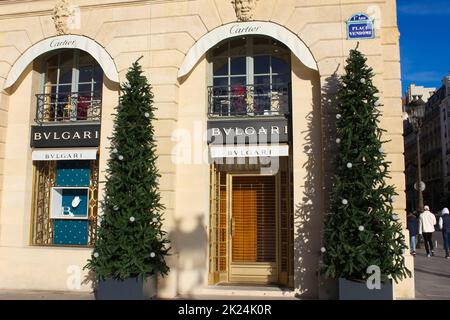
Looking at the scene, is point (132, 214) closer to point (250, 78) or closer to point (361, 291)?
A: point (250, 78)

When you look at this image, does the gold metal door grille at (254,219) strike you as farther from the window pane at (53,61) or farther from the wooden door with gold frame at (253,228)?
the window pane at (53,61)

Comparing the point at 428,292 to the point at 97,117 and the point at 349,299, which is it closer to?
the point at 349,299

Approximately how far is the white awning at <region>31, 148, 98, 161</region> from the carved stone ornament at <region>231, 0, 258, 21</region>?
4.31 meters

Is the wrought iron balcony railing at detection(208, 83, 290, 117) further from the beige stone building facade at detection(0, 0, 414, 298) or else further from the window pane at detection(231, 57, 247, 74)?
the window pane at detection(231, 57, 247, 74)

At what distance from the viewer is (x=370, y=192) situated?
7.69m

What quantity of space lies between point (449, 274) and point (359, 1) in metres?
7.39

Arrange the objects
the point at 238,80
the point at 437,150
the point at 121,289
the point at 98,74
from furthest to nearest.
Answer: the point at 437,150 < the point at 98,74 < the point at 238,80 < the point at 121,289

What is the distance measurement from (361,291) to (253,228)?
332cm

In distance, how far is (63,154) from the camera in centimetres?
1035

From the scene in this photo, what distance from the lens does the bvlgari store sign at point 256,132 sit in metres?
9.51

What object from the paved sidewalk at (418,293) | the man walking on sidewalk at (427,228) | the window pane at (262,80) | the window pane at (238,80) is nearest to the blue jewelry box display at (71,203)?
the paved sidewalk at (418,293)

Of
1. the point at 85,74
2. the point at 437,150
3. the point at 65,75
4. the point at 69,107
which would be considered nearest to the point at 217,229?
the point at 69,107

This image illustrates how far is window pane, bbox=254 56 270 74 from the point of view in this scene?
10.1 metres

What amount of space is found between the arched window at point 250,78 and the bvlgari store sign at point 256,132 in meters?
0.26
